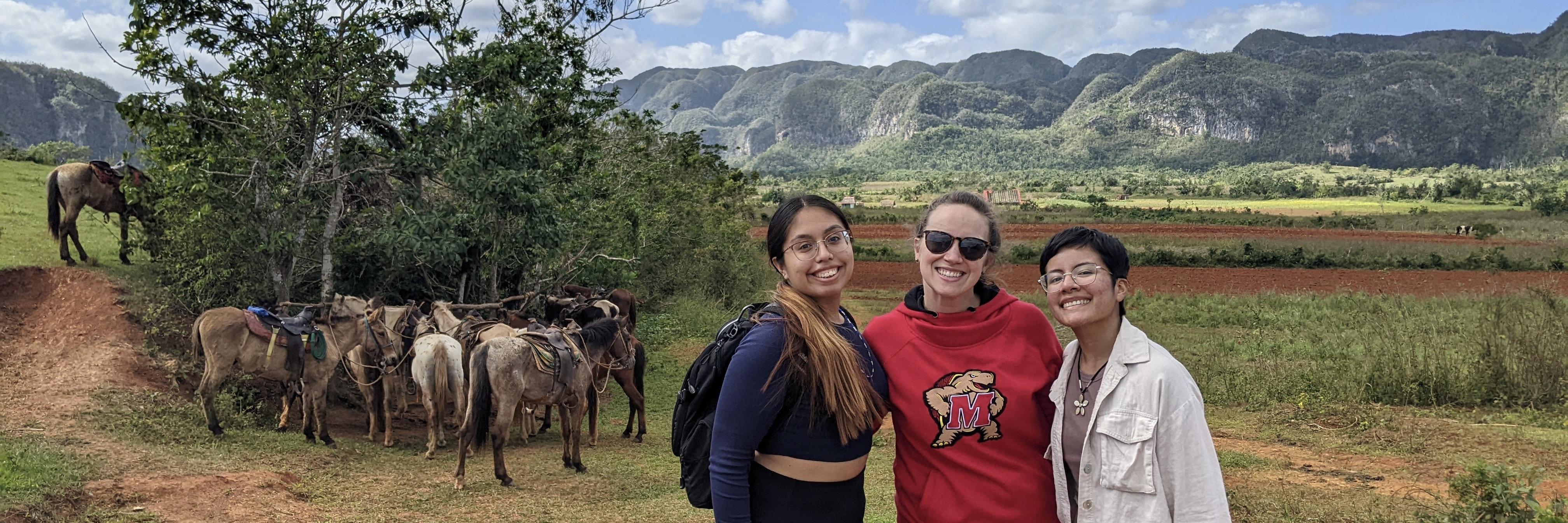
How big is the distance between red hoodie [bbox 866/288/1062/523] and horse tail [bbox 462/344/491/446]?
5384 millimetres

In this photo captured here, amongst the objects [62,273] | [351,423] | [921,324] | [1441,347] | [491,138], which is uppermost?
[491,138]

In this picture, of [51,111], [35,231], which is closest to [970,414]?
[35,231]

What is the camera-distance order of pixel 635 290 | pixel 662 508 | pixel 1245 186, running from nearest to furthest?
pixel 662 508 → pixel 635 290 → pixel 1245 186

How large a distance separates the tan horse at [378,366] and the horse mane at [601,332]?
5.97 feet

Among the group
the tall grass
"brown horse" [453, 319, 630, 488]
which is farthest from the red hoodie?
the tall grass

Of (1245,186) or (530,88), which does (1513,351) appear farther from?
(1245,186)

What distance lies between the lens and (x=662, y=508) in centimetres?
647

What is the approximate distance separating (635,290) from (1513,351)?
12.6 metres

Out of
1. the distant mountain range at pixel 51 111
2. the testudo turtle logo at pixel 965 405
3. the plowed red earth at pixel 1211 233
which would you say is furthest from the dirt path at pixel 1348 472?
the distant mountain range at pixel 51 111

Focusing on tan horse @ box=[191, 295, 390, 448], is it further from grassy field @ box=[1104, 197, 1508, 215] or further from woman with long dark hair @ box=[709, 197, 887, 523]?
grassy field @ box=[1104, 197, 1508, 215]

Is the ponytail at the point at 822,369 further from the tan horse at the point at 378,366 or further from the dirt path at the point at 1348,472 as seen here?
the tan horse at the point at 378,366

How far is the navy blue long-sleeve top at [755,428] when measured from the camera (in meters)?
2.15

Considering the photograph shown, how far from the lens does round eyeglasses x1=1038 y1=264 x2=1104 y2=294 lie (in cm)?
241

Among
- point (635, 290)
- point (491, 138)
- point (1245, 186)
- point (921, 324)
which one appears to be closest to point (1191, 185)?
point (1245, 186)
